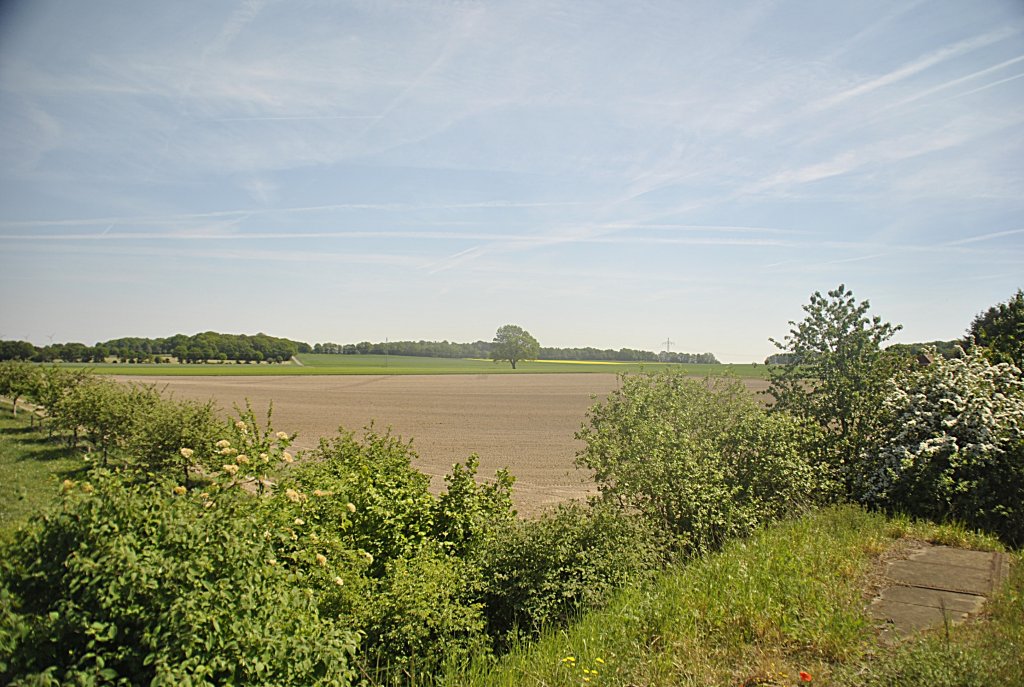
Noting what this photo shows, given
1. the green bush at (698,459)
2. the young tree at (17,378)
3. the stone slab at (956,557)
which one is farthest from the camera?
the young tree at (17,378)

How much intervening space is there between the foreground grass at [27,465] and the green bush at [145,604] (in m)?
8.41

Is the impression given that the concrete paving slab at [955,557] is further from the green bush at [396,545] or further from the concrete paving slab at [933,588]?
the green bush at [396,545]

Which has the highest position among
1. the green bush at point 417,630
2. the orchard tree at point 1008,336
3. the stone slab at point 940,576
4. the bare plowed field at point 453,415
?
the orchard tree at point 1008,336

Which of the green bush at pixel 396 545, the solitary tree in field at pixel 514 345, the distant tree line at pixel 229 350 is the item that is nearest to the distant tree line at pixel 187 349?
the distant tree line at pixel 229 350

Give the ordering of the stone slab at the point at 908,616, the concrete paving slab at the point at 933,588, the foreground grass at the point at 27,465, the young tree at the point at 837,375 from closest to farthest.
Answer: the stone slab at the point at 908,616 → the concrete paving slab at the point at 933,588 → the young tree at the point at 837,375 → the foreground grass at the point at 27,465

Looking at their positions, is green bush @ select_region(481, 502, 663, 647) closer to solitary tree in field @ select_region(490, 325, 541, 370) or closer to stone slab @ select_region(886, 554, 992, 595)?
stone slab @ select_region(886, 554, 992, 595)

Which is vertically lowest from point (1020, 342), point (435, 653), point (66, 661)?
point (435, 653)

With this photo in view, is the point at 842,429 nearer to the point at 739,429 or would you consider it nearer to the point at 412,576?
the point at 739,429

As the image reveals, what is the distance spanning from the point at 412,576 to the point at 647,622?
234 cm

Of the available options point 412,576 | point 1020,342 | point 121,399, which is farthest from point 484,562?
point 121,399

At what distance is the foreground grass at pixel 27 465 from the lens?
510 inches

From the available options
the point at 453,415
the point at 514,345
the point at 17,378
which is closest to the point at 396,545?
the point at 17,378

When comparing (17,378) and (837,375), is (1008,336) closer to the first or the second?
(837,375)

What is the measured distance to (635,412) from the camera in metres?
8.60
